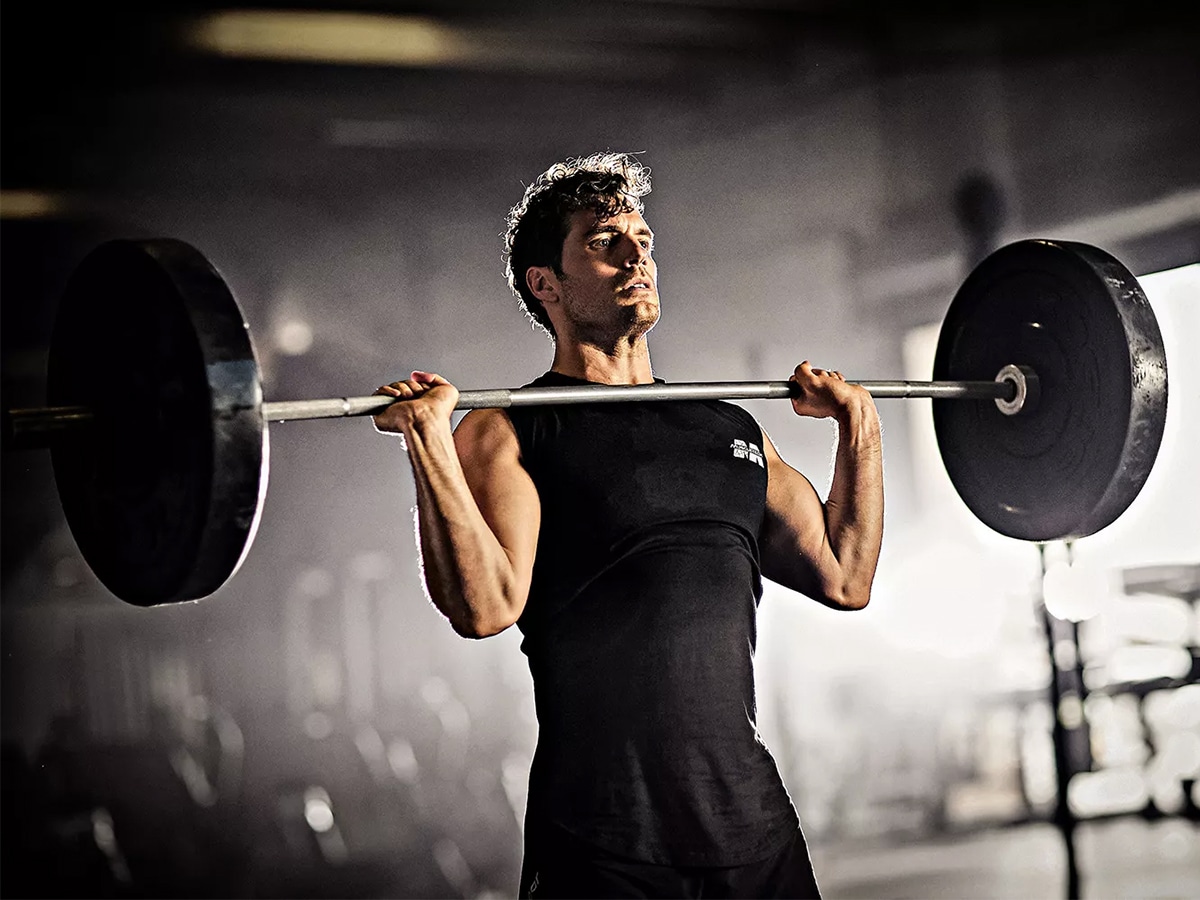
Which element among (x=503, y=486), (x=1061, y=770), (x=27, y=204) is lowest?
(x=1061, y=770)

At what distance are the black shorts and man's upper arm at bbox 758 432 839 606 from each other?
0.51m

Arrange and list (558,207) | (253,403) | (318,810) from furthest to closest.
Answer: (318,810) → (558,207) → (253,403)

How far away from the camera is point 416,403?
78.6 inches

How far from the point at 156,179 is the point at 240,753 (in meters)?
1.62

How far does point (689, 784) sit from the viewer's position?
209 cm

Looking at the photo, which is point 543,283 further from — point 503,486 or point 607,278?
point 503,486

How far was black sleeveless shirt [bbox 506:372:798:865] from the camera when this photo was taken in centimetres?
208

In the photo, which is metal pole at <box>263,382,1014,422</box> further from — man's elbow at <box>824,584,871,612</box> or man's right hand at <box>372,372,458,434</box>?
man's elbow at <box>824,584,871,612</box>

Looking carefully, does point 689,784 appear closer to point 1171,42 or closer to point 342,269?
point 342,269

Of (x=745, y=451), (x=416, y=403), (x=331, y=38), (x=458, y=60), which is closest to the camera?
(x=416, y=403)

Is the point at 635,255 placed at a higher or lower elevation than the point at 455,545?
higher

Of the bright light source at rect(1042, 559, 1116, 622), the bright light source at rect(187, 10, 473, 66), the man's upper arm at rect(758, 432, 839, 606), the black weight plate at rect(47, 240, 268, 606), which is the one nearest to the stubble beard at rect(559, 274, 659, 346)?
the man's upper arm at rect(758, 432, 839, 606)

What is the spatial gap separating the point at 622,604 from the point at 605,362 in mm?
492

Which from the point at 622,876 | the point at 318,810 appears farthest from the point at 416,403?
the point at 318,810
